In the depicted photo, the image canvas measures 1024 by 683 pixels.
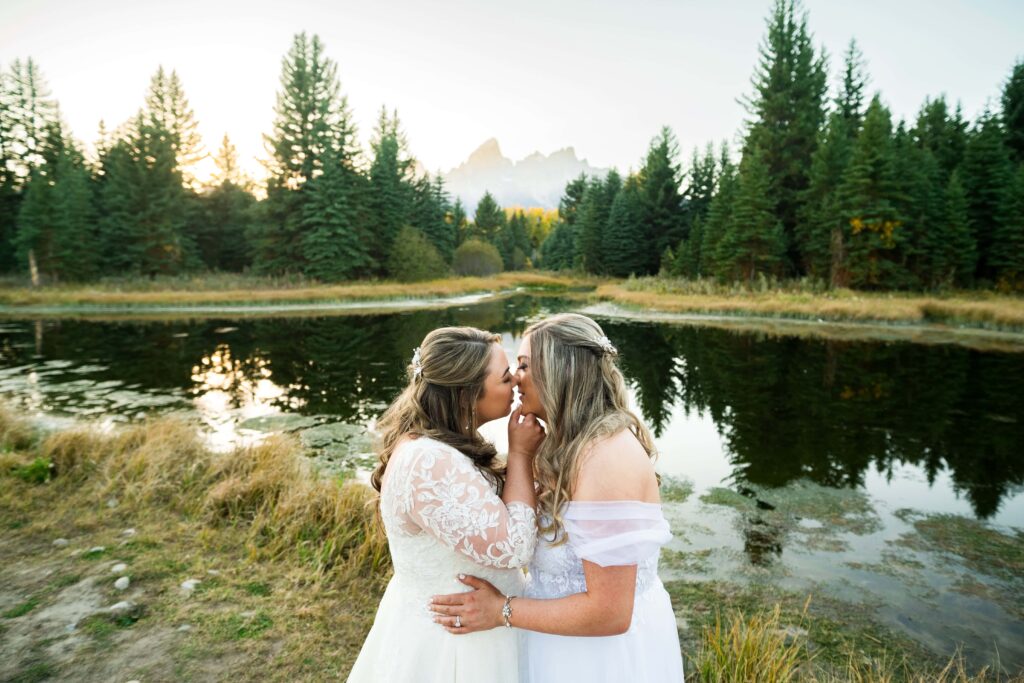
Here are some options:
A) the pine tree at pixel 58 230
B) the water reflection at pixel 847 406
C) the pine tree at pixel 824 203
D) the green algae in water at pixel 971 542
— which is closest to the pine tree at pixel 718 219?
the pine tree at pixel 824 203

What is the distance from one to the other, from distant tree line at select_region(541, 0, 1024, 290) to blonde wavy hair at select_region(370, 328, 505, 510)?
38426 millimetres

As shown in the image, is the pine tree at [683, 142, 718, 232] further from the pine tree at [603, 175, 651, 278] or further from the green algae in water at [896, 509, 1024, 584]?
the green algae in water at [896, 509, 1024, 584]

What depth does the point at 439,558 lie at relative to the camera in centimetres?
208

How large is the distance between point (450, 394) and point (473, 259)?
68.9 m

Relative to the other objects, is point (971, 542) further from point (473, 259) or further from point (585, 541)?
point (473, 259)

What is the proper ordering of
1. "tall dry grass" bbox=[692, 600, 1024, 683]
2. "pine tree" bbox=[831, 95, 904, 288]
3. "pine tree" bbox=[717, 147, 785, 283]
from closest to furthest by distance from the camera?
"tall dry grass" bbox=[692, 600, 1024, 683] < "pine tree" bbox=[831, 95, 904, 288] < "pine tree" bbox=[717, 147, 785, 283]

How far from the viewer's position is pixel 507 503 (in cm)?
197

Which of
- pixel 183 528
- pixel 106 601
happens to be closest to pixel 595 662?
pixel 106 601

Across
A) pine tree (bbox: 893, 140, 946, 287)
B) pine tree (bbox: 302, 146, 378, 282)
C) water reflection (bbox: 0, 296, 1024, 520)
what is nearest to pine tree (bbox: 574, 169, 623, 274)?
pine tree (bbox: 302, 146, 378, 282)

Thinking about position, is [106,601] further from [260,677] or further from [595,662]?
[595,662]

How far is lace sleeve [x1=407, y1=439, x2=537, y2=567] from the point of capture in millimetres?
1847

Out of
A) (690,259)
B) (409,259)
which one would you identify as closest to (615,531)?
(409,259)

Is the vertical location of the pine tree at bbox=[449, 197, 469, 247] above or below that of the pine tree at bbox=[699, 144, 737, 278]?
above

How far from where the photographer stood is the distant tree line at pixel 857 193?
33938 mm
